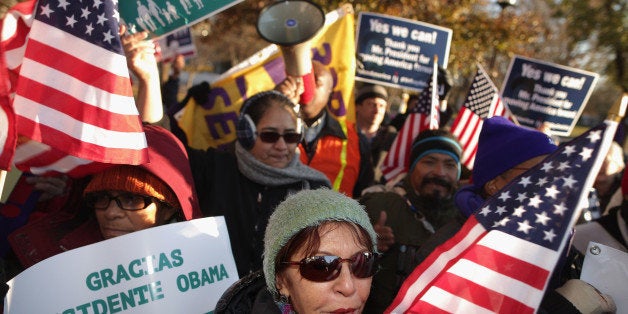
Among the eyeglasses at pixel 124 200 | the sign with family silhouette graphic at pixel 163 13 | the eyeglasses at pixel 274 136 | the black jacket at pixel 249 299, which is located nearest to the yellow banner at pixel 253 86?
the eyeglasses at pixel 274 136

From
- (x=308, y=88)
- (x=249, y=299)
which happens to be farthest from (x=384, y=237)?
(x=308, y=88)

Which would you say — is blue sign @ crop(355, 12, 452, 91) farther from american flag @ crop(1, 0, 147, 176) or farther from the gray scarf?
american flag @ crop(1, 0, 147, 176)

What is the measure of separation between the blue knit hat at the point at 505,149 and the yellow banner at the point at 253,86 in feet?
8.33

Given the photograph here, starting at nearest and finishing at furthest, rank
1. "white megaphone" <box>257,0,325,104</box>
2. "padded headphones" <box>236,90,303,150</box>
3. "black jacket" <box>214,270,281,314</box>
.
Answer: "black jacket" <box>214,270,281,314</box> → "padded headphones" <box>236,90,303,150</box> → "white megaphone" <box>257,0,325,104</box>

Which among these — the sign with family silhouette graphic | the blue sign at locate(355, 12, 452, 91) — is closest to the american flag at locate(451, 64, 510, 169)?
the blue sign at locate(355, 12, 452, 91)

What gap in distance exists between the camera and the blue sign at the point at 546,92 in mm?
5719

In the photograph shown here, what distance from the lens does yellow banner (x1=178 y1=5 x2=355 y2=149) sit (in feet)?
16.1

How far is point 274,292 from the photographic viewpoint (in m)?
1.97

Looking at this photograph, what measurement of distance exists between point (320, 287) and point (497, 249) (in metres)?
0.57

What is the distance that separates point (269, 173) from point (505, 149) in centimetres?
121

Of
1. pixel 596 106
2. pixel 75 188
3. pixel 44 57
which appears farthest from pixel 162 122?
pixel 596 106

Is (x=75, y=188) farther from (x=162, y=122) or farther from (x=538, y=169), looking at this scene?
(x=538, y=169)

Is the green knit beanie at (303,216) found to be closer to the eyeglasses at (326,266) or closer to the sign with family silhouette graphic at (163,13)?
the eyeglasses at (326,266)

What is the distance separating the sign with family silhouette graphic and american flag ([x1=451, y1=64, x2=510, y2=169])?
108 inches
